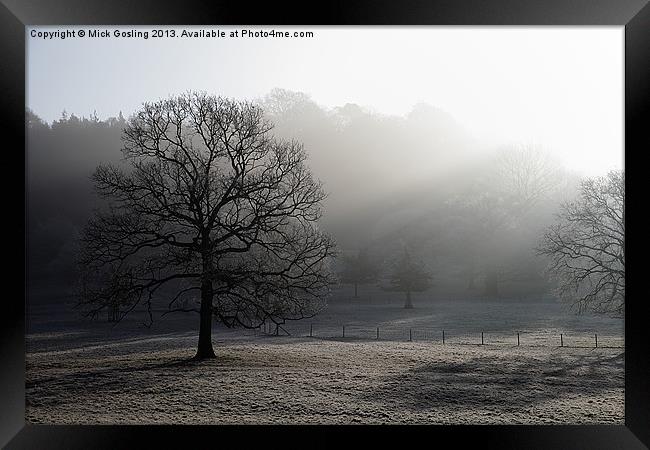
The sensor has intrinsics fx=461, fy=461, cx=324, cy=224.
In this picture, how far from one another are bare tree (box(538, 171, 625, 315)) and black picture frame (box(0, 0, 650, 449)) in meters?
4.94

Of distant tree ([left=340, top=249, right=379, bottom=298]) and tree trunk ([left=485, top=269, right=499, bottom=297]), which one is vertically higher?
distant tree ([left=340, top=249, right=379, bottom=298])

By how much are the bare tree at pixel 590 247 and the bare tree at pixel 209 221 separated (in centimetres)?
575

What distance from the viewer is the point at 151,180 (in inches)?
363

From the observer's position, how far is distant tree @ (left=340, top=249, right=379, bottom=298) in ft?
32.7

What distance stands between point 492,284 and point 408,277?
8.32 feet

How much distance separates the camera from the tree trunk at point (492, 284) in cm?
1202

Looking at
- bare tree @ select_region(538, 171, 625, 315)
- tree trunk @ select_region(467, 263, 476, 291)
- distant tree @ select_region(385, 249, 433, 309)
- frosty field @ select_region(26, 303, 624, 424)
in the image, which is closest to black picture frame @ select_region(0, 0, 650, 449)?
frosty field @ select_region(26, 303, 624, 424)

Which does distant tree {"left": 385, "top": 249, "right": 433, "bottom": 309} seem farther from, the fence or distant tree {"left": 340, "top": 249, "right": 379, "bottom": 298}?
the fence

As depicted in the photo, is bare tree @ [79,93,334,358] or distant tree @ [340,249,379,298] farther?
distant tree @ [340,249,379,298]

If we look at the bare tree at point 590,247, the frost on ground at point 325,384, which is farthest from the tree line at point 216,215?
the frost on ground at point 325,384

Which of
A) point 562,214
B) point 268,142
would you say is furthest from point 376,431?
point 562,214

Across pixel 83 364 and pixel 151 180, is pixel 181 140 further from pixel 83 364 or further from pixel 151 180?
pixel 83 364

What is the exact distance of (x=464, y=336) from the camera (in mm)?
10727

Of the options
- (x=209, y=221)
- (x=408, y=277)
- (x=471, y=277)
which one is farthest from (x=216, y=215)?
(x=471, y=277)
